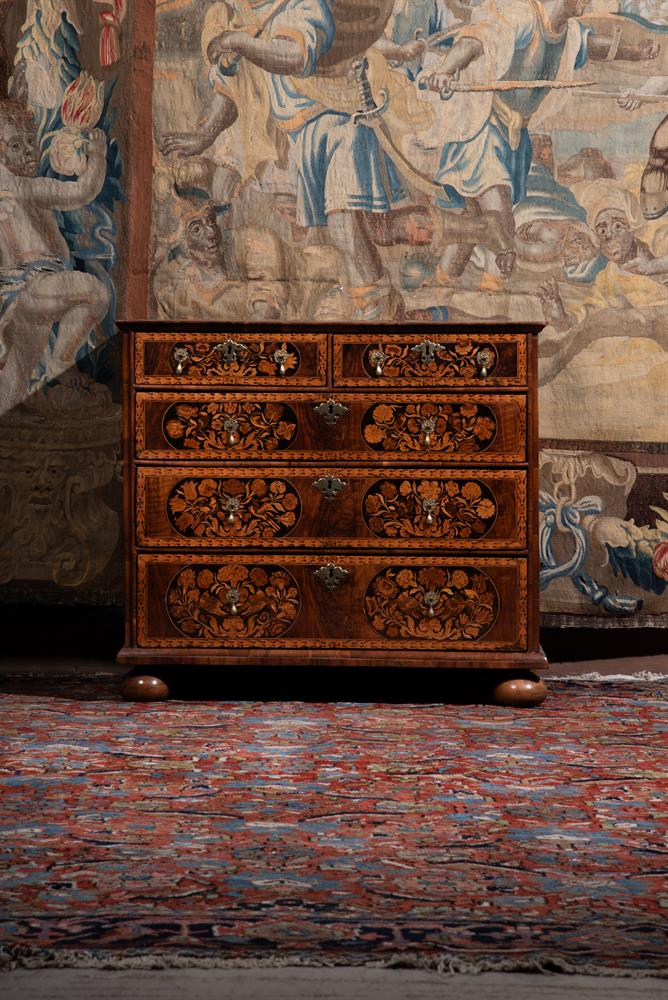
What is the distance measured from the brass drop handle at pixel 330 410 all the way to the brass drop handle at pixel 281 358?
19 centimetres

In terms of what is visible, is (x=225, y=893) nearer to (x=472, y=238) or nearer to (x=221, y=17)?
(x=472, y=238)

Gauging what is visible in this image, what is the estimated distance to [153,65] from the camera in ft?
16.1

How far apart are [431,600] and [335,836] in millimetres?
1615

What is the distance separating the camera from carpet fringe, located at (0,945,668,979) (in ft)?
6.08

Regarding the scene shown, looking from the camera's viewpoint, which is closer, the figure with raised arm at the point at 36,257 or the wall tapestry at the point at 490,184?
the wall tapestry at the point at 490,184

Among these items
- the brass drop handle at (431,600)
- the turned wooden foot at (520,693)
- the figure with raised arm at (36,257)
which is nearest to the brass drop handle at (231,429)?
the brass drop handle at (431,600)

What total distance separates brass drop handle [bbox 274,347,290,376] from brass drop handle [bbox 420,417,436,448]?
1.86 feet

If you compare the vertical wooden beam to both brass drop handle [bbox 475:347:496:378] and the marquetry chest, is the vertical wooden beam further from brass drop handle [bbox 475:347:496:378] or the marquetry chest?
brass drop handle [bbox 475:347:496:378]

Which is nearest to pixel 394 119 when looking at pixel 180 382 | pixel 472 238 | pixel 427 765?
pixel 472 238

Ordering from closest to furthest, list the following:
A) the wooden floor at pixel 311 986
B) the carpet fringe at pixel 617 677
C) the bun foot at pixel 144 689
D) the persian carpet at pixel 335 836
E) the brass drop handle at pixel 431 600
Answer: the wooden floor at pixel 311 986 → the persian carpet at pixel 335 836 → the brass drop handle at pixel 431 600 → the bun foot at pixel 144 689 → the carpet fringe at pixel 617 677

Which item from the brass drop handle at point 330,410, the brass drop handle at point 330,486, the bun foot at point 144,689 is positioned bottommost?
the bun foot at point 144,689

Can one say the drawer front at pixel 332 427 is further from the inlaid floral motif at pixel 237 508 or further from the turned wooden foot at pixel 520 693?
the turned wooden foot at pixel 520 693

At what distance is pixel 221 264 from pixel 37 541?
150 cm

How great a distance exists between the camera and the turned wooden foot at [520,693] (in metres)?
4.16
